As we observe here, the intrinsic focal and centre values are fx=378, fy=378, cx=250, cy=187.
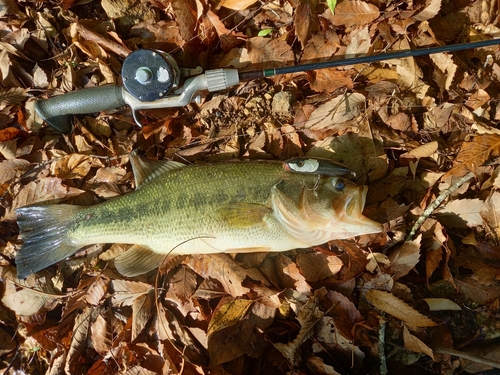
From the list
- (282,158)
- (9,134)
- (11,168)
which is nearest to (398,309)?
(282,158)

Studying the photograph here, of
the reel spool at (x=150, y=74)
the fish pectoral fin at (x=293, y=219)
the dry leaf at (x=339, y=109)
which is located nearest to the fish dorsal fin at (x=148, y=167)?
the reel spool at (x=150, y=74)

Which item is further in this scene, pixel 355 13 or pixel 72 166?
pixel 72 166

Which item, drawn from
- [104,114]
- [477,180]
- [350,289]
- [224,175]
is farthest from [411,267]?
[104,114]

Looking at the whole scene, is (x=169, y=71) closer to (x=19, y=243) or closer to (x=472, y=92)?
(x=19, y=243)

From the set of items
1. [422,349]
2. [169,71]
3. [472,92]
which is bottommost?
[422,349]

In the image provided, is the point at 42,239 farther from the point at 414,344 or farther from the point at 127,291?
the point at 414,344

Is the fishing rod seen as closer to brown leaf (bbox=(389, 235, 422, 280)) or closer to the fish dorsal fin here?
the fish dorsal fin

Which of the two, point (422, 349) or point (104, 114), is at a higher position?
point (104, 114)

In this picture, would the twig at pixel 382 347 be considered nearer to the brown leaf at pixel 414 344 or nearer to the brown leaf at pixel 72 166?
the brown leaf at pixel 414 344
